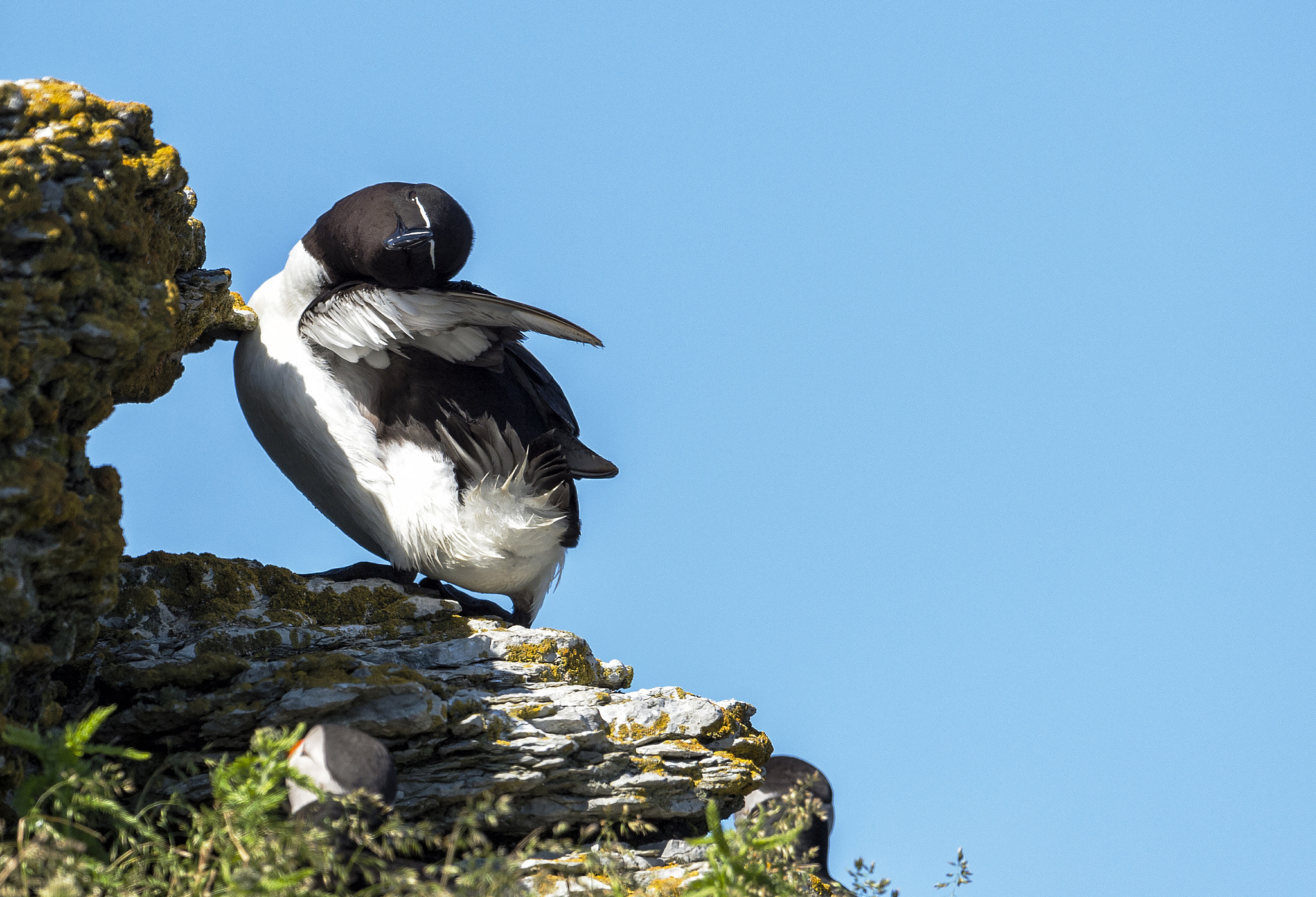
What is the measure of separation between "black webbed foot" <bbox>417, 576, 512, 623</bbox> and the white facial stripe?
1.77 m

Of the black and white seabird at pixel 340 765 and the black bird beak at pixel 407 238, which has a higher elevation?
the black bird beak at pixel 407 238

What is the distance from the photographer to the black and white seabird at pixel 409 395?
6.57 meters

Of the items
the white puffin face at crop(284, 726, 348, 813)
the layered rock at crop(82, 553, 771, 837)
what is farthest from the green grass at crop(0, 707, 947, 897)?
the layered rock at crop(82, 553, 771, 837)

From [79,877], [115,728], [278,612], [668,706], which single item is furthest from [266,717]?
[668,706]

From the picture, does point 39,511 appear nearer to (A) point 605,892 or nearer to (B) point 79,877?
(B) point 79,877

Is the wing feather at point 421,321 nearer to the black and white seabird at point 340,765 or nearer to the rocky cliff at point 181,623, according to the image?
the rocky cliff at point 181,623

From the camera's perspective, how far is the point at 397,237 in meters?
6.41

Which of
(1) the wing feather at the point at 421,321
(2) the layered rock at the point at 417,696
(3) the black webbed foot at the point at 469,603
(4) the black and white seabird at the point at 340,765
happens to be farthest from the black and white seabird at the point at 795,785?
(4) the black and white seabird at the point at 340,765

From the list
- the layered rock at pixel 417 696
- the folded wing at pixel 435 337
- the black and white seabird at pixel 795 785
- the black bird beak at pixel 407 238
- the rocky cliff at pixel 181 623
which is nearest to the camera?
the rocky cliff at pixel 181 623

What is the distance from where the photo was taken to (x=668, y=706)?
6.22 meters

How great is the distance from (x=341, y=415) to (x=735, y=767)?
2.78 m

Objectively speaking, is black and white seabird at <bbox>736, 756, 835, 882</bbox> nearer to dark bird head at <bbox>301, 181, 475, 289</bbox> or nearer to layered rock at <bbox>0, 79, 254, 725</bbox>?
dark bird head at <bbox>301, 181, 475, 289</bbox>

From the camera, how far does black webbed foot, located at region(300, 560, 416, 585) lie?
22.5ft

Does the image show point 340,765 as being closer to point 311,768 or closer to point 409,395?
point 311,768
